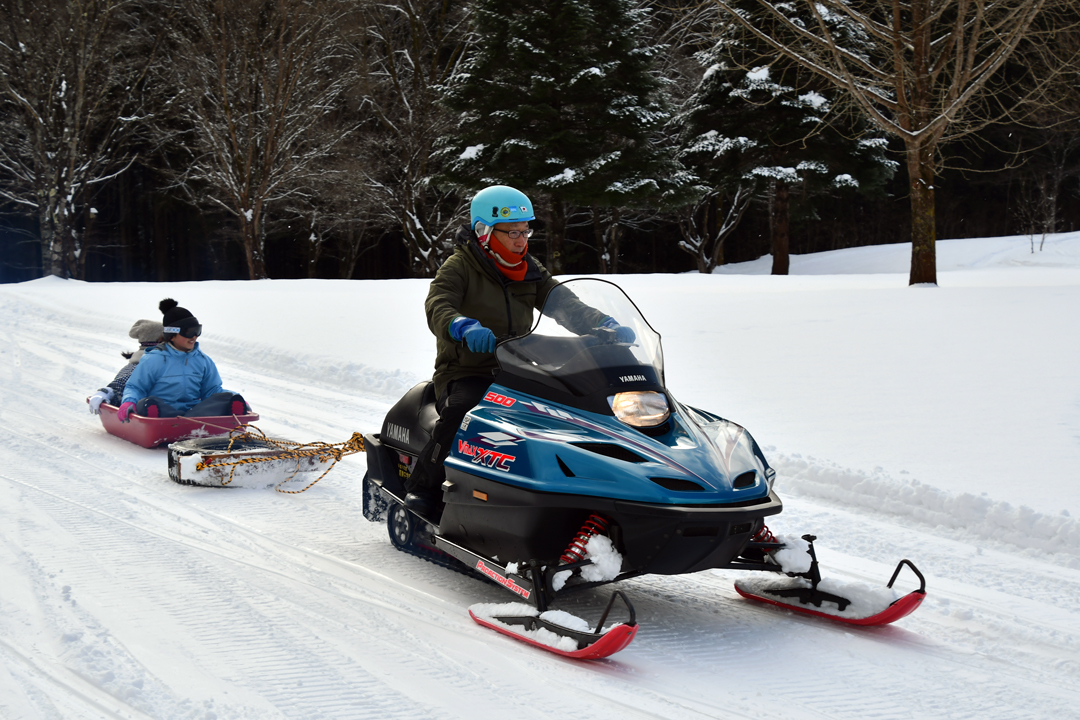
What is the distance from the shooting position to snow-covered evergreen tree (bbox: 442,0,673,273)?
73.4 ft

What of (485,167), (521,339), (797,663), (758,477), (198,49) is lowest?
(797,663)

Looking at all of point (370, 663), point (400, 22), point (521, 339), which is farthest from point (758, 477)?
point (400, 22)

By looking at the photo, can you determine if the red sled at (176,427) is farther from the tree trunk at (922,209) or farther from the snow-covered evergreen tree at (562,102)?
the snow-covered evergreen tree at (562,102)

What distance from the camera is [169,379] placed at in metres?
7.16

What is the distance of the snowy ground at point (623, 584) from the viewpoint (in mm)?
3211

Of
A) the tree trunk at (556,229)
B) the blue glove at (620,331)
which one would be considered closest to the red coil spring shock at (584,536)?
the blue glove at (620,331)

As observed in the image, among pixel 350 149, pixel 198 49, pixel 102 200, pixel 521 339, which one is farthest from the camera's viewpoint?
pixel 102 200

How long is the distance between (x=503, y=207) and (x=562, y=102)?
19503 mm

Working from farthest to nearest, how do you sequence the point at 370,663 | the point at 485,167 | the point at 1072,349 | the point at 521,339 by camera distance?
1. the point at 485,167
2. the point at 1072,349
3. the point at 521,339
4. the point at 370,663

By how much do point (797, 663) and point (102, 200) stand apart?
3765 cm

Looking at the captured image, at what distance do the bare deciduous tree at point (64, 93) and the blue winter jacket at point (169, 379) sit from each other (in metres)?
22.1

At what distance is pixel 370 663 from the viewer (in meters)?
3.44

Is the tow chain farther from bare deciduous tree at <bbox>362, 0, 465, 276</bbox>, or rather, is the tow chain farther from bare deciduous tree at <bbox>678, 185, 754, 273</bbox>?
bare deciduous tree at <bbox>678, 185, 754, 273</bbox>

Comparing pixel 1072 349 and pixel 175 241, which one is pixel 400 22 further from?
pixel 1072 349
